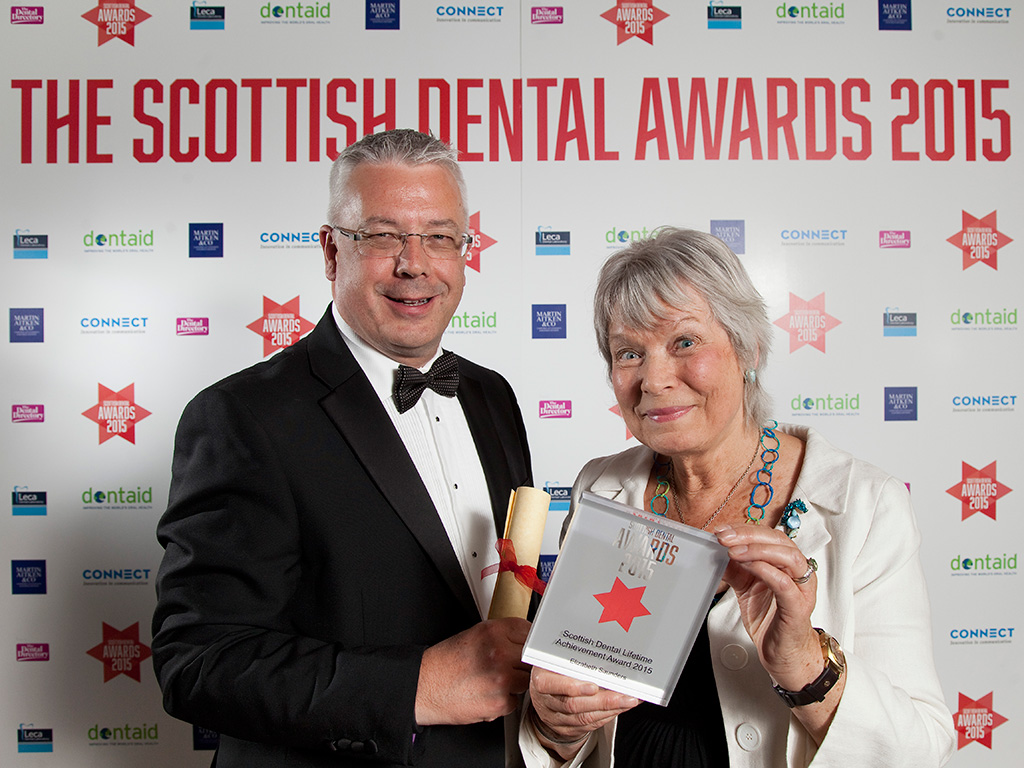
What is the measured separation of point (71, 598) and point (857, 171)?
3780 millimetres

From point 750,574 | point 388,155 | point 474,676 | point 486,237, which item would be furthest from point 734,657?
point 486,237

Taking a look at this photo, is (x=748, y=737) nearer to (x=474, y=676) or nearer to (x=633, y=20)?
(x=474, y=676)

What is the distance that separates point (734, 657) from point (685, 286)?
0.69 m

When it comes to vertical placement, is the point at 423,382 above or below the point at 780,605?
above

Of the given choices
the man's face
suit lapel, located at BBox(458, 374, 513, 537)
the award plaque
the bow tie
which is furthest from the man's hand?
the man's face

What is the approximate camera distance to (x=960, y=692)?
→ 3.18 m

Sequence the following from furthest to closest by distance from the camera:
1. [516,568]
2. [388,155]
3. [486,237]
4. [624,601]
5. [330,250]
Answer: [486,237], [330,250], [388,155], [516,568], [624,601]

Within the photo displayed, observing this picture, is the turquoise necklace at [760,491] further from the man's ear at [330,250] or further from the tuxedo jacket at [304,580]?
the man's ear at [330,250]

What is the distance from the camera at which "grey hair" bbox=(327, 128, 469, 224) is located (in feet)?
5.72

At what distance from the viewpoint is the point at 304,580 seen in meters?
1.59

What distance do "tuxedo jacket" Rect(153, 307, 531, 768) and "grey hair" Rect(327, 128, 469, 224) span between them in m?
0.42

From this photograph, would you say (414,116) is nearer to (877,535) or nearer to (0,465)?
(0,465)

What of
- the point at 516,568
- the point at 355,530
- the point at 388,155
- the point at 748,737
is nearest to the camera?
the point at 748,737

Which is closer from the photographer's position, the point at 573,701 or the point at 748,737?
the point at 573,701
